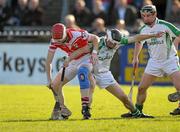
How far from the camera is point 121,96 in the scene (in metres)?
16.1

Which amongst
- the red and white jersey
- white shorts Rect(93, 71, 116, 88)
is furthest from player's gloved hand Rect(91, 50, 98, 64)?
white shorts Rect(93, 71, 116, 88)

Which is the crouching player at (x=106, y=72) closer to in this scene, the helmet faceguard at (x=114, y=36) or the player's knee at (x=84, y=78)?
the helmet faceguard at (x=114, y=36)

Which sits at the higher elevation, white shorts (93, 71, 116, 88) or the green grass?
white shorts (93, 71, 116, 88)

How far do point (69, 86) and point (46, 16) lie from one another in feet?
19.4

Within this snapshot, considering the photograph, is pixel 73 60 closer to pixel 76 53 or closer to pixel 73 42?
pixel 76 53

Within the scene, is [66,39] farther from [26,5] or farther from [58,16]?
[58,16]

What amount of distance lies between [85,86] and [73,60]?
0.73m

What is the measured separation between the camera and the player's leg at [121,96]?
16047 mm

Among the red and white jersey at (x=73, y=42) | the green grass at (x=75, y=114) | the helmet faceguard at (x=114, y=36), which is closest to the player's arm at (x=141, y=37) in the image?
the helmet faceguard at (x=114, y=36)

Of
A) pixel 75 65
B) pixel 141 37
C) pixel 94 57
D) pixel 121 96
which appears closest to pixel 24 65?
pixel 75 65

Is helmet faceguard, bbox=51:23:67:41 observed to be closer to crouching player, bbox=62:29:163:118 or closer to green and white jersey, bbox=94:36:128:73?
crouching player, bbox=62:29:163:118

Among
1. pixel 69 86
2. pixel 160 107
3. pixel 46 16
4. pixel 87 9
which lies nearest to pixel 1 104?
pixel 160 107

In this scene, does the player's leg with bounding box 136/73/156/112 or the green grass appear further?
the player's leg with bounding box 136/73/156/112

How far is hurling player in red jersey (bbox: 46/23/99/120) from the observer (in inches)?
609
